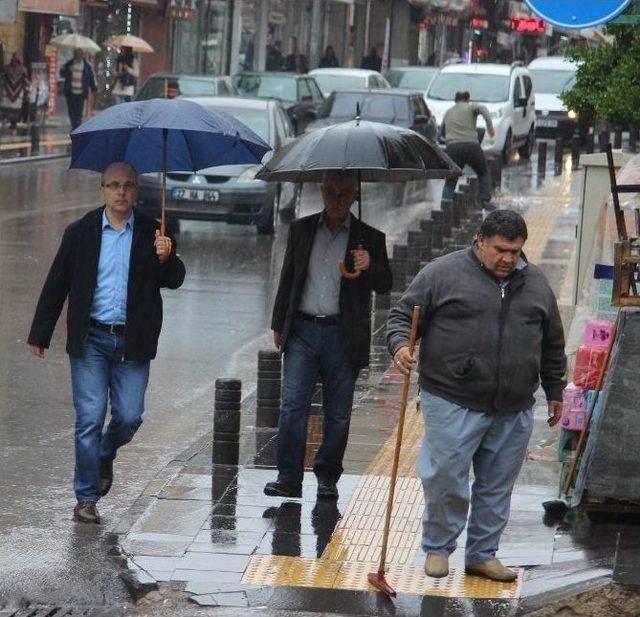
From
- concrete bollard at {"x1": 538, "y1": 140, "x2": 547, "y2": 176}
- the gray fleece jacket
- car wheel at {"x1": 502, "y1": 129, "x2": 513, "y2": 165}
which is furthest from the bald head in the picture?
car wheel at {"x1": 502, "y1": 129, "x2": 513, "y2": 165}

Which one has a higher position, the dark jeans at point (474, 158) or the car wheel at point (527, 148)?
the dark jeans at point (474, 158)

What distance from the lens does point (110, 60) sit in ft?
154

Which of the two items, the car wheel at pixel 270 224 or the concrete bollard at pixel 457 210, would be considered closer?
the concrete bollard at pixel 457 210

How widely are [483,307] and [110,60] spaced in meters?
41.4

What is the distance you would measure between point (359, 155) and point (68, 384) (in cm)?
450

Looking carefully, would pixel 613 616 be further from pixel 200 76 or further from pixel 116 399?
pixel 200 76

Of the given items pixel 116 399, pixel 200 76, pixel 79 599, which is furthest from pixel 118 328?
pixel 200 76

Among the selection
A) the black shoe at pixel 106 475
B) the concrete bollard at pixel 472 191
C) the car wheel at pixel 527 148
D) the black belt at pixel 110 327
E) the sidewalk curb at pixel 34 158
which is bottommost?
the sidewalk curb at pixel 34 158

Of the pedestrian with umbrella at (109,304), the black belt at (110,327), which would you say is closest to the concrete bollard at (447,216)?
the pedestrian with umbrella at (109,304)

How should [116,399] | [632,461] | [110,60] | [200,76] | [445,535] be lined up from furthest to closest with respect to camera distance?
[110,60] → [200,76] → [116,399] → [632,461] → [445,535]

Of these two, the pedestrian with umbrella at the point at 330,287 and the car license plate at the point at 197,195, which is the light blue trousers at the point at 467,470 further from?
the car license plate at the point at 197,195

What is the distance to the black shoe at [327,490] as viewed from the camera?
8.38 metres

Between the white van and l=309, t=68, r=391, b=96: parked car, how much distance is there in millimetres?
3799

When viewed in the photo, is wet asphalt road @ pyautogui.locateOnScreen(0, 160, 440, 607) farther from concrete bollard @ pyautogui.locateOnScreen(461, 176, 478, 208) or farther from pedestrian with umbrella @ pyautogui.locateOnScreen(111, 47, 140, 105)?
pedestrian with umbrella @ pyautogui.locateOnScreen(111, 47, 140, 105)
